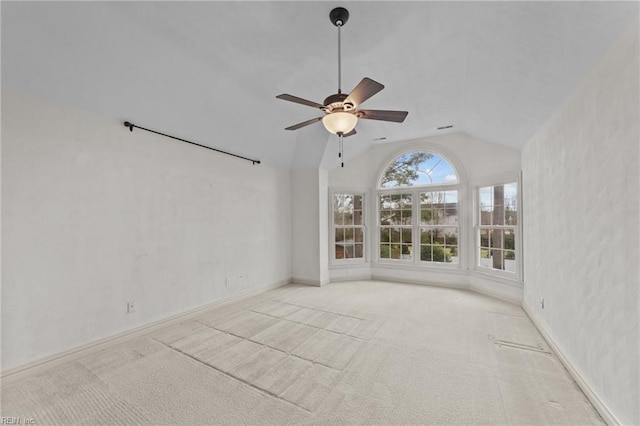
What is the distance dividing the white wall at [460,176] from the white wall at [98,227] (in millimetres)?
2712

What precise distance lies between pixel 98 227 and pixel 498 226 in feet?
18.4

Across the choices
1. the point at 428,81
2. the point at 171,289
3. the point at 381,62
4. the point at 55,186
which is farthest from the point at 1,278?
the point at 428,81

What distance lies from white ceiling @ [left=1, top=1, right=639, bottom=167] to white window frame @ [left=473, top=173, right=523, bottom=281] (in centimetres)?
96

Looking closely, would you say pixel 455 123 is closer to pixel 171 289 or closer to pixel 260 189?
pixel 260 189

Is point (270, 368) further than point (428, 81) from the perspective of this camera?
No

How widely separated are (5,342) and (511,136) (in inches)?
235

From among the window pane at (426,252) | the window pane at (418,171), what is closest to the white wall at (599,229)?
the window pane at (418,171)

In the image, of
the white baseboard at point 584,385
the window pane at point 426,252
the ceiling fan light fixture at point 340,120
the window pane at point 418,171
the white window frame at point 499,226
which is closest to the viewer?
the white baseboard at point 584,385

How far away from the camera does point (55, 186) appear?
2.47 meters

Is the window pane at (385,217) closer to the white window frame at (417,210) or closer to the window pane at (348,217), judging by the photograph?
the white window frame at (417,210)

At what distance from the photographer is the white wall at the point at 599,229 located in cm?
160

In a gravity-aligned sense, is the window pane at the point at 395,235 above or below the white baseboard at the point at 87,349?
above

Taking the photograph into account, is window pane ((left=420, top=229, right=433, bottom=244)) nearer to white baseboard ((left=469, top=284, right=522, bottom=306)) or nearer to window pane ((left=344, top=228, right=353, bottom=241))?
white baseboard ((left=469, top=284, right=522, bottom=306))

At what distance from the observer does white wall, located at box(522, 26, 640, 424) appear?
62.9 inches
